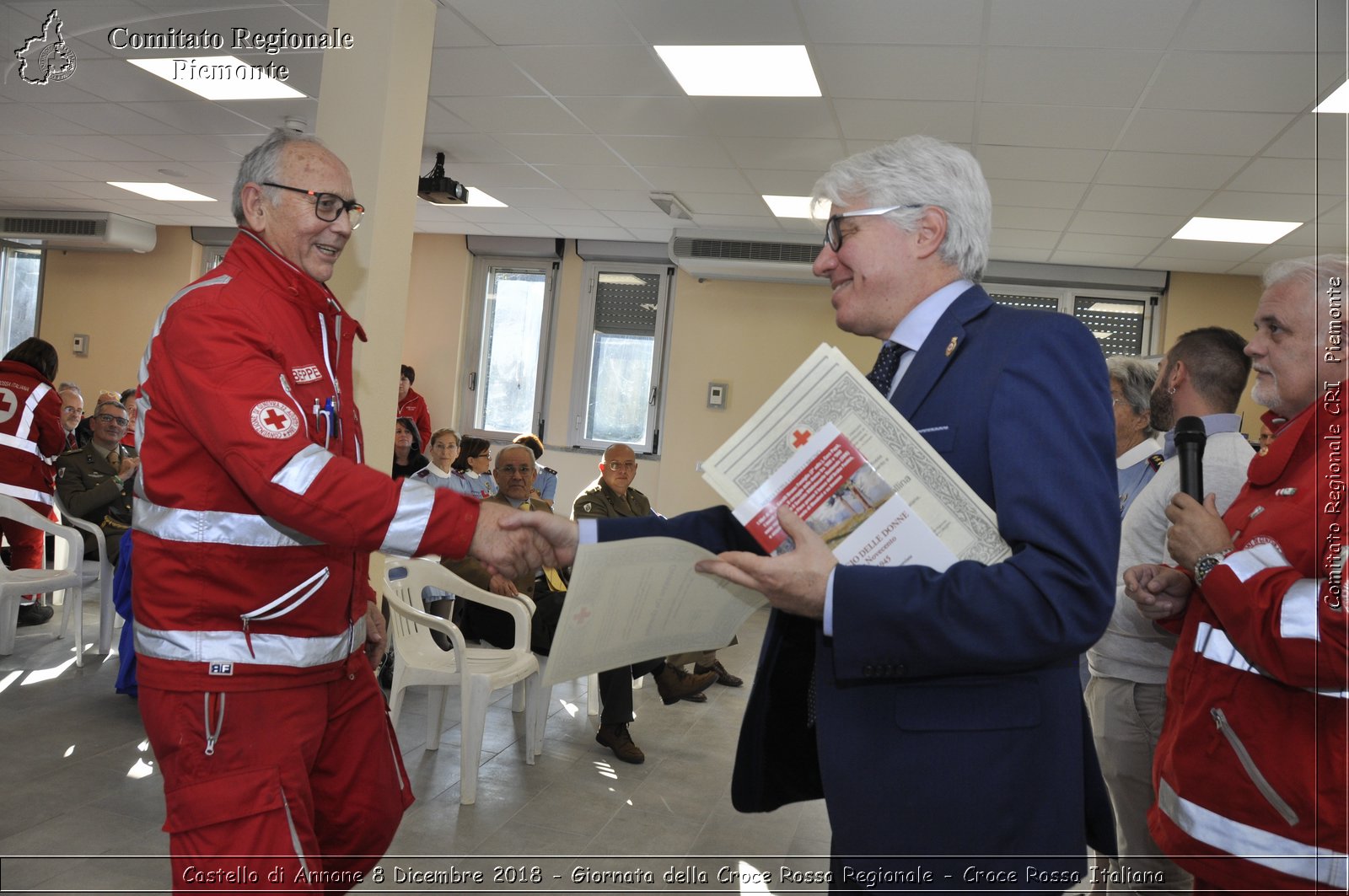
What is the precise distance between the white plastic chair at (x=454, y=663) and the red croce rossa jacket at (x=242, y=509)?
1.96m

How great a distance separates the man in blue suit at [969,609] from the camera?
43.4 inches

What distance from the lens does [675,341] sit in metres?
A: 9.49

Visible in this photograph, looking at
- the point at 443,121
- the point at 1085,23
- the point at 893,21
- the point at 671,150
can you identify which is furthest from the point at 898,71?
the point at 443,121

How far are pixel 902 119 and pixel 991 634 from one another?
4600 millimetres

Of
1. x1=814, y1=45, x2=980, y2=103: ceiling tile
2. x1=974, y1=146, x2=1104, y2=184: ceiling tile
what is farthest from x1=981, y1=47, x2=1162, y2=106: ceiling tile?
x1=974, y1=146, x2=1104, y2=184: ceiling tile

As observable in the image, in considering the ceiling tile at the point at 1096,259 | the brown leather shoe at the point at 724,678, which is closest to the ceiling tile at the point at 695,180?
the ceiling tile at the point at 1096,259

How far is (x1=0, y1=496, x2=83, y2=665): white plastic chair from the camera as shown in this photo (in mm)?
4645

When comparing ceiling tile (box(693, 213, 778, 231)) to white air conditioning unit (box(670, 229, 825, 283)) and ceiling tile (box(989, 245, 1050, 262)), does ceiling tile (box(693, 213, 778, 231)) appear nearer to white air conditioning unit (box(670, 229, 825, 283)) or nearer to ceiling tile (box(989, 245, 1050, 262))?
white air conditioning unit (box(670, 229, 825, 283))

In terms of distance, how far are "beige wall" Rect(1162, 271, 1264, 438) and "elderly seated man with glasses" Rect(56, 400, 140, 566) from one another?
8.36 metres

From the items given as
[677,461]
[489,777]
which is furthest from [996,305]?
[677,461]

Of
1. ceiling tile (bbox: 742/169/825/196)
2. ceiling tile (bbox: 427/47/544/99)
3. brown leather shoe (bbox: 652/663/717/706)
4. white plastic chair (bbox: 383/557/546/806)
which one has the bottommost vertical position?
brown leather shoe (bbox: 652/663/717/706)

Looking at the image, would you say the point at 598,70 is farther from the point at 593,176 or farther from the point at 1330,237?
the point at 1330,237

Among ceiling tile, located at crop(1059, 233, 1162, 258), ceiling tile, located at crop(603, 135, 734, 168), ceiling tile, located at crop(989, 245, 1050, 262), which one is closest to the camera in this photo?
ceiling tile, located at crop(603, 135, 734, 168)

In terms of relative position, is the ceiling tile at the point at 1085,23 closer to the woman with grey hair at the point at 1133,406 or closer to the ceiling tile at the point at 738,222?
the woman with grey hair at the point at 1133,406
